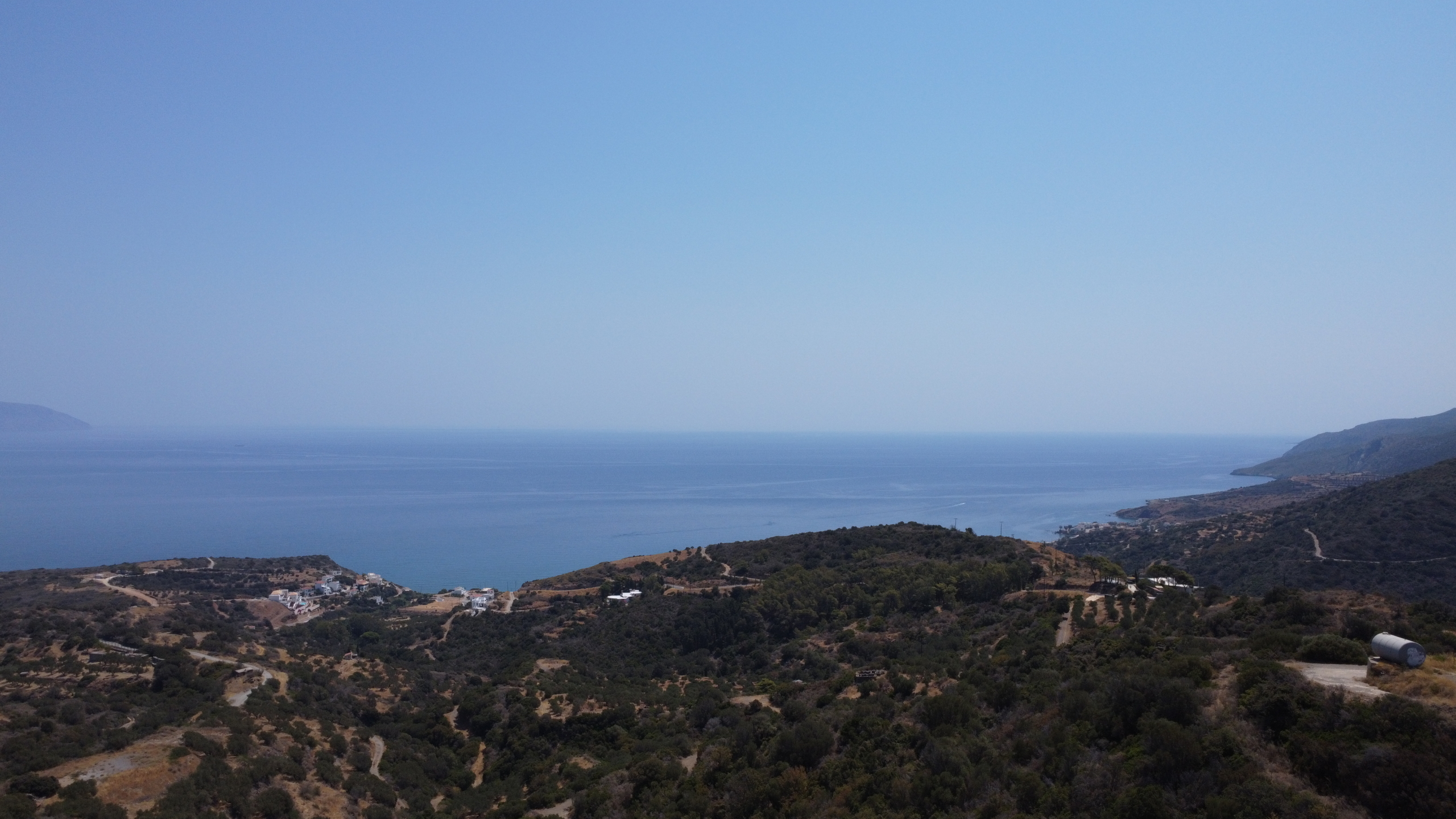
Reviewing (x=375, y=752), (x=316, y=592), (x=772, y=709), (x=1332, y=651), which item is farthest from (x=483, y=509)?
(x=1332, y=651)

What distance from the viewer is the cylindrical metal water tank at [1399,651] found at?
1202 centimetres

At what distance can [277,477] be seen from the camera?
165000 millimetres

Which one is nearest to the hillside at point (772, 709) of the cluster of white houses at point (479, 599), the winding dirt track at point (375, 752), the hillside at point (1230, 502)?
the winding dirt track at point (375, 752)

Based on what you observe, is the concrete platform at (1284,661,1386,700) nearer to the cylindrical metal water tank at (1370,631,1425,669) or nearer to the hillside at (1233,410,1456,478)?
the cylindrical metal water tank at (1370,631,1425,669)

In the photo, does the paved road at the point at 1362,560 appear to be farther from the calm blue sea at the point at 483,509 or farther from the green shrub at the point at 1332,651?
the calm blue sea at the point at 483,509

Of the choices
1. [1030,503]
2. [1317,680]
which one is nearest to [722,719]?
[1317,680]

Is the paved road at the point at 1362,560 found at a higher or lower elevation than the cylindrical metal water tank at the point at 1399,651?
lower

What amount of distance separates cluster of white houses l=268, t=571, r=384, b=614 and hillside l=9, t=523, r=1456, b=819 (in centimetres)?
1018

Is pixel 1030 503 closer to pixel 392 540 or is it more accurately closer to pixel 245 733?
pixel 392 540

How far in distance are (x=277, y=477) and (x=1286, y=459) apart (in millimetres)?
241936

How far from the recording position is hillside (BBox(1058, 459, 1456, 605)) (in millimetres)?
39844

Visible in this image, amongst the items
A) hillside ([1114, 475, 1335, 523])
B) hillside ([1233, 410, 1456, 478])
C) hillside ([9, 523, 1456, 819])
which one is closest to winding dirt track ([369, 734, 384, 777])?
hillside ([9, 523, 1456, 819])

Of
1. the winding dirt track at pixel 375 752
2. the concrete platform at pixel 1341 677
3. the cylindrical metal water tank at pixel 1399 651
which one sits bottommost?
the winding dirt track at pixel 375 752

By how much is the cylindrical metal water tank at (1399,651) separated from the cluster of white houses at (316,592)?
56.0 m
